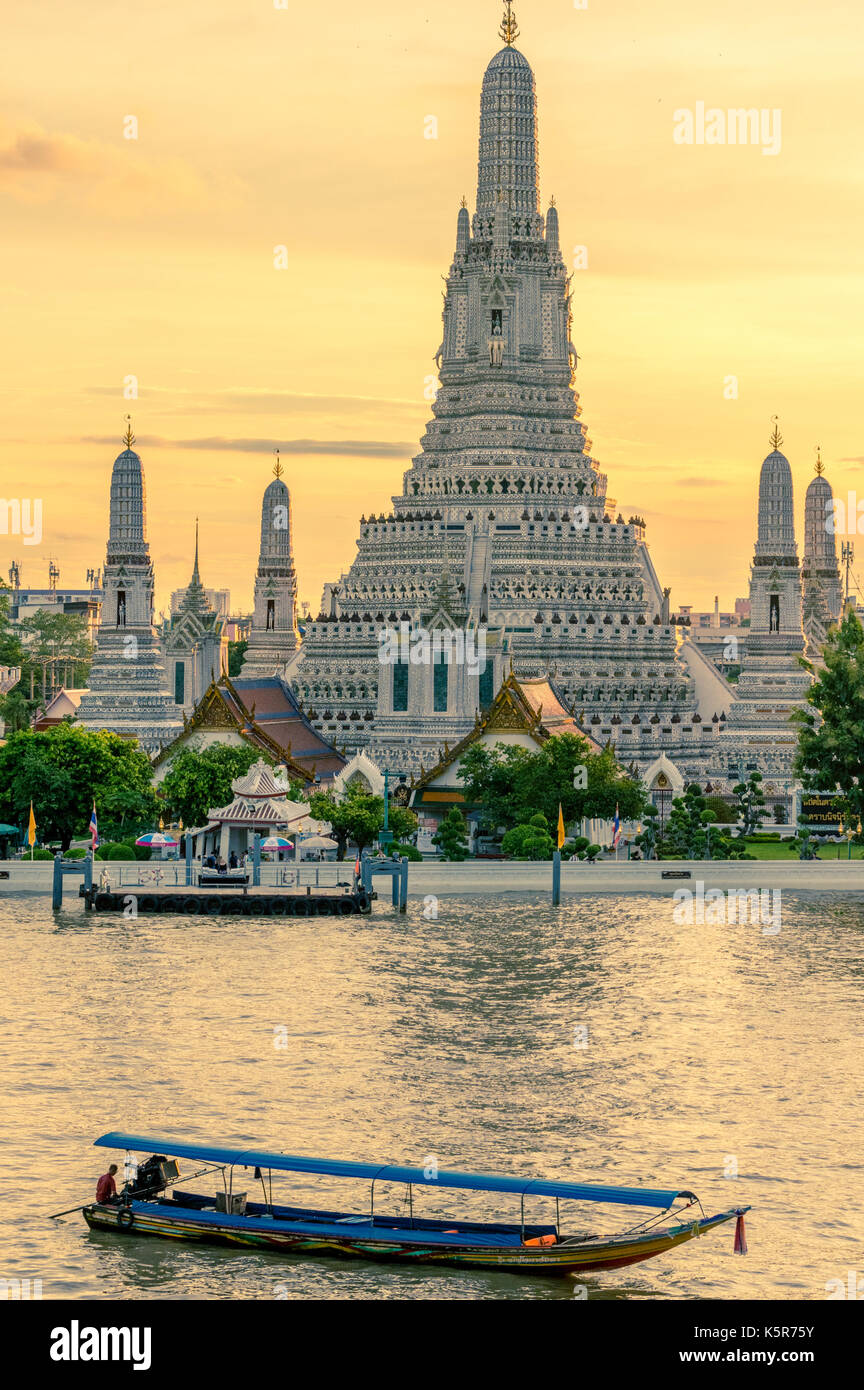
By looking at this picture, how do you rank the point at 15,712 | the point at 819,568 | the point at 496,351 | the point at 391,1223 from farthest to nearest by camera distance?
the point at 819,568, the point at 15,712, the point at 496,351, the point at 391,1223

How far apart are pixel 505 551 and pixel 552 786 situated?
23988mm

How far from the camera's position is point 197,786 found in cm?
8812

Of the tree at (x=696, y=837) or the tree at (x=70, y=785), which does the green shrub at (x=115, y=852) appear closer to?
the tree at (x=70, y=785)

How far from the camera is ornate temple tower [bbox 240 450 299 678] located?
128500 millimetres

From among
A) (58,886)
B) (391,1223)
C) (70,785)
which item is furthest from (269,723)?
(391,1223)

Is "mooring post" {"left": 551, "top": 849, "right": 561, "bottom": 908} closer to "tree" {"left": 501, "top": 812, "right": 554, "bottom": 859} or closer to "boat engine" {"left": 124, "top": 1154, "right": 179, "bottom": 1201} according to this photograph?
"tree" {"left": 501, "top": 812, "right": 554, "bottom": 859}

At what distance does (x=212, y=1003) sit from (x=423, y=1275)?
22.1m

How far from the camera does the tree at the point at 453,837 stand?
8400 centimetres

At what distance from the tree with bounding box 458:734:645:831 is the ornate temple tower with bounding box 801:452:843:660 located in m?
64.7

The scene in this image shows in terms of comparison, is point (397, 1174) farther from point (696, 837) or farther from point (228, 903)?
point (696, 837)

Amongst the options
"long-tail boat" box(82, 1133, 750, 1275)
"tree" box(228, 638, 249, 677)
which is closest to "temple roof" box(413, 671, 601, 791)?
"long-tail boat" box(82, 1133, 750, 1275)

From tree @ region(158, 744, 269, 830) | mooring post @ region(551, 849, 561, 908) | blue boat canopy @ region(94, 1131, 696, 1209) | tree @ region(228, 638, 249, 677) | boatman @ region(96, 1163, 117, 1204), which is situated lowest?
boatman @ region(96, 1163, 117, 1204)

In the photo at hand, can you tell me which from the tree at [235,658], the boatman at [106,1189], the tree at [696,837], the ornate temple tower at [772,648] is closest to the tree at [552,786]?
the tree at [696,837]

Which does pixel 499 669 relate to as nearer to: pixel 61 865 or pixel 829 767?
pixel 829 767
